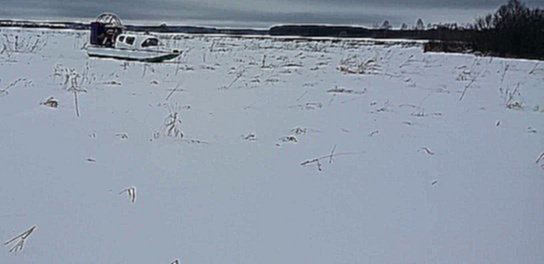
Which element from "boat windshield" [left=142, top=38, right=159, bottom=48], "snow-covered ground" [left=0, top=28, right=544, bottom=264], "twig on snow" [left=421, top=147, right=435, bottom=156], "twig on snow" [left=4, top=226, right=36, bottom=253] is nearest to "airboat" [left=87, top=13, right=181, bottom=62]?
"boat windshield" [left=142, top=38, right=159, bottom=48]

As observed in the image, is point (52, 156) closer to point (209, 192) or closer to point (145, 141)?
point (145, 141)

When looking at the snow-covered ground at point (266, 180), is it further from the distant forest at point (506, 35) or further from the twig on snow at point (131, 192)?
the distant forest at point (506, 35)

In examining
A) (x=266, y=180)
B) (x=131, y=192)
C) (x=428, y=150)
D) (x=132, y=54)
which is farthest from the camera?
(x=132, y=54)

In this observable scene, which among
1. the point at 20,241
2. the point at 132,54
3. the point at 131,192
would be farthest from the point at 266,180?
the point at 132,54

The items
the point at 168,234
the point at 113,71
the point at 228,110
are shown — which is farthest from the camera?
the point at 113,71

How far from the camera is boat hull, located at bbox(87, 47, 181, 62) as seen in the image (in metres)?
10.6

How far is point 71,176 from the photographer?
2619 mm

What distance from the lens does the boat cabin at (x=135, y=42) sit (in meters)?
11.0

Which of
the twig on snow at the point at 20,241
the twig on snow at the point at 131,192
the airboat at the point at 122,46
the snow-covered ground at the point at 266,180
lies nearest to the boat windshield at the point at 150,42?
the airboat at the point at 122,46

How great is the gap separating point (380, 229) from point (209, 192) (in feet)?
2.53

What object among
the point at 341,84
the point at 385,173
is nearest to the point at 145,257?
the point at 385,173

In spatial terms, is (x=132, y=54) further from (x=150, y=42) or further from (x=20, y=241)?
(x=20, y=241)

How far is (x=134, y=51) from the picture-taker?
10.9 metres

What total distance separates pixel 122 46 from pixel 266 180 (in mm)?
9112
